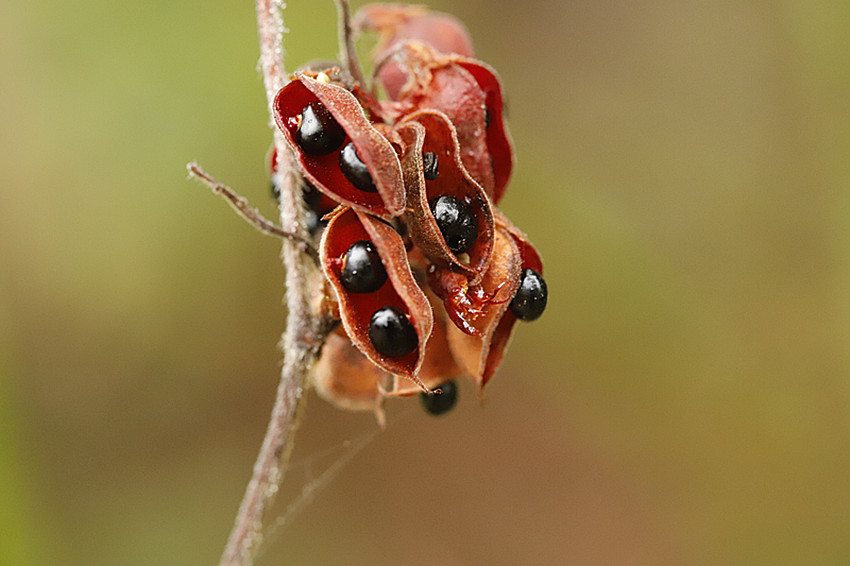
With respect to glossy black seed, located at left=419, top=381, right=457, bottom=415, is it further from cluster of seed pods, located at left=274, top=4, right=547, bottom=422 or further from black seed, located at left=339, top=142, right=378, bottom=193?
black seed, located at left=339, top=142, right=378, bottom=193

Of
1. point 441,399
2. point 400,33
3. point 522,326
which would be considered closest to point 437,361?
point 441,399

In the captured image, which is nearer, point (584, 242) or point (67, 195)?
point (67, 195)

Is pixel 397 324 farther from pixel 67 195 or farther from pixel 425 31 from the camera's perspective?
pixel 67 195

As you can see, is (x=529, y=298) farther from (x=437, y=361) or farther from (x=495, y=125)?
(x=495, y=125)

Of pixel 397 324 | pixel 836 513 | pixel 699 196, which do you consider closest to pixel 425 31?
pixel 397 324

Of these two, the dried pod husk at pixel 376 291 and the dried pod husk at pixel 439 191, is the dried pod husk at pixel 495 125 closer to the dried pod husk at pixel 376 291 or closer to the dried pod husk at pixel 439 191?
the dried pod husk at pixel 439 191

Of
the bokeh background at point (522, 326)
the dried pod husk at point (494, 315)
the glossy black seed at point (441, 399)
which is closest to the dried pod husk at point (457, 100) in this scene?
the dried pod husk at point (494, 315)
